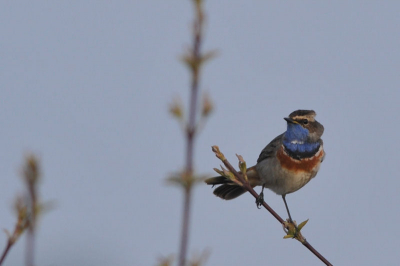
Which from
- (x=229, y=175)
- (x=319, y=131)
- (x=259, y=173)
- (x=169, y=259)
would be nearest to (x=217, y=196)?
(x=259, y=173)

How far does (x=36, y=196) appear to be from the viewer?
2332 millimetres

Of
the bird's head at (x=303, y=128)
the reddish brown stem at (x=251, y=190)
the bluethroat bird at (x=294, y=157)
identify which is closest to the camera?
the reddish brown stem at (x=251, y=190)

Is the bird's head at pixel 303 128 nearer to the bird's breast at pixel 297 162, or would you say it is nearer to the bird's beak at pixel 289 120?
the bird's beak at pixel 289 120

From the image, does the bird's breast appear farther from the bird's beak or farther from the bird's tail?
the bird's tail

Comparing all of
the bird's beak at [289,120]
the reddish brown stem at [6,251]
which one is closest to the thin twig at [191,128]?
the reddish brown stem at [6,251]

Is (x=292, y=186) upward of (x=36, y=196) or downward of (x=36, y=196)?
upward

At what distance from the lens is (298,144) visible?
8.55 m

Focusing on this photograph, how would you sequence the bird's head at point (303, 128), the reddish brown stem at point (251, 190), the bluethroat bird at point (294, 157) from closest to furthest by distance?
the reddish brown stem at point (251, 190), the bird's head at point (303, 128), the bluethroat bird at point (294, 157)

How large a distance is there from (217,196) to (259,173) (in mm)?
684

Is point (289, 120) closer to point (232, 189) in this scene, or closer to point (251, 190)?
point (232, 189)

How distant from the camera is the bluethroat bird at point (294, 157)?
27.8ft

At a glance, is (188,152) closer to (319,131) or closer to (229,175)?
(229,175)

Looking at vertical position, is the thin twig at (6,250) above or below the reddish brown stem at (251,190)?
below

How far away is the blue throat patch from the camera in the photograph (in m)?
8.50
